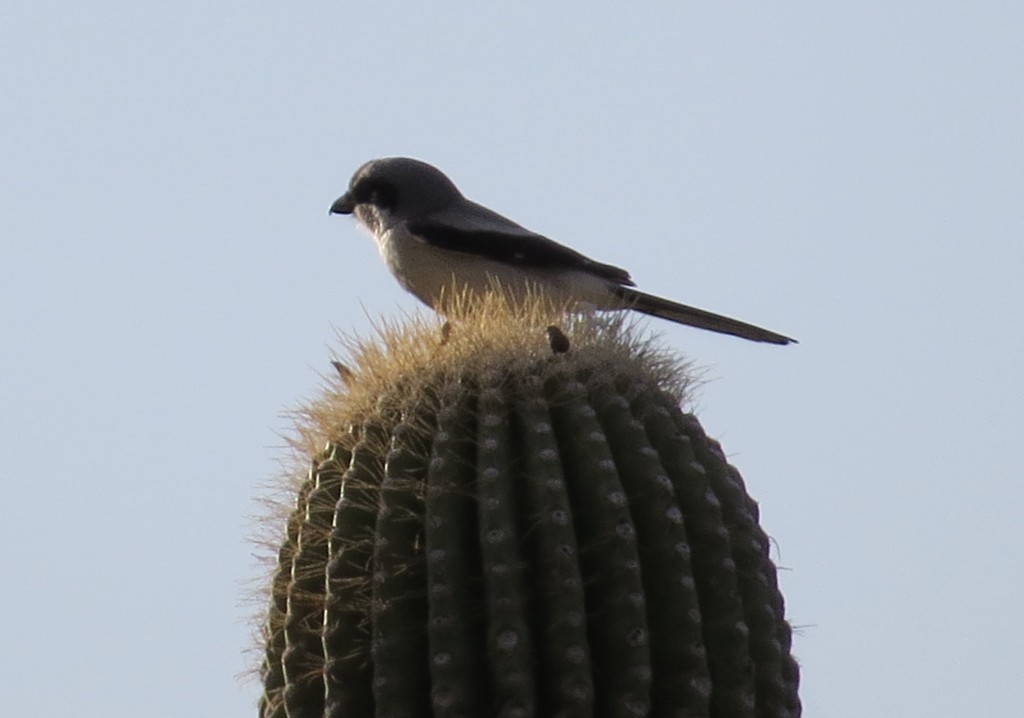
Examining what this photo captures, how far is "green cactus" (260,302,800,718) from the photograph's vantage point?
416cm

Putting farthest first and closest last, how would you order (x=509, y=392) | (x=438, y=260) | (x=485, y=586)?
(x=438, y=260) < (x=509, y=392) < (x=485, y=586)

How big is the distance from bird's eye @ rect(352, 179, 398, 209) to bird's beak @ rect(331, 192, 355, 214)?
50 mm

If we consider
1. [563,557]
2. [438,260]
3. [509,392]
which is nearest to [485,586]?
[563,557]

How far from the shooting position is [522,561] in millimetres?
4215

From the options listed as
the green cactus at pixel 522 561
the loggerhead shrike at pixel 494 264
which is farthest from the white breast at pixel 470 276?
Result: the green cactus at pixel 522 561

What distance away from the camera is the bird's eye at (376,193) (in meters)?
10.0

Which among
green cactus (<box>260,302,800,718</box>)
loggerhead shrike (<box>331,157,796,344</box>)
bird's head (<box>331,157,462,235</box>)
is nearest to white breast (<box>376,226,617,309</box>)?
loggerhead shrike (<box>331,157,796,344</box>)

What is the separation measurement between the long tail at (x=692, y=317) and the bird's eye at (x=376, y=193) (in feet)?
4.58

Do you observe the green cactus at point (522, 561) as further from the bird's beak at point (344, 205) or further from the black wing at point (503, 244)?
the bird's beak at point (344, 205)

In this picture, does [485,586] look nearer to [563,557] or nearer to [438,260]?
[563,557]

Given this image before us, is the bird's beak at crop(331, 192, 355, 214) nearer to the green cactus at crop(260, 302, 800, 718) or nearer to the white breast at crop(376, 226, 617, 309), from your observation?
the white breast at crop(376, 226, 617, 309)

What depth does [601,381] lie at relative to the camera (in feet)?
15.2

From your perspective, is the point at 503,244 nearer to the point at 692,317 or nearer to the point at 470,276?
the point at 470,276

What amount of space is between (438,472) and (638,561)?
515 millimetres
